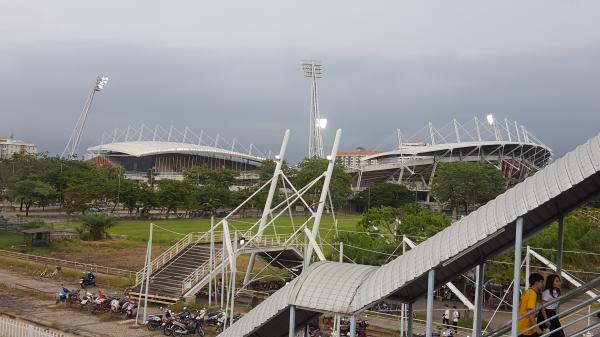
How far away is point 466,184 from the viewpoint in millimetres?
91000

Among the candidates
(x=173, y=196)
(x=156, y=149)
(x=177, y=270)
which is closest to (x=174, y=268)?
(x=177, y=270)

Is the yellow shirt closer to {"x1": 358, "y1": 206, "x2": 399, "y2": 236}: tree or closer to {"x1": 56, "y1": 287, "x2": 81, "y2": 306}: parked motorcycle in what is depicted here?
{"x1": 56, "y1": 287, "x2": 81, "y2": 306}: parked motorcycle

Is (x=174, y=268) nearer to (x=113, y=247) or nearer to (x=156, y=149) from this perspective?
(x=113, y=247)

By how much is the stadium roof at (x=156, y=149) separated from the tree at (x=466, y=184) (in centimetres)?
6111

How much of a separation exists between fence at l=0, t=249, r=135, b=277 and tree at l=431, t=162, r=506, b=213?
63.8 m

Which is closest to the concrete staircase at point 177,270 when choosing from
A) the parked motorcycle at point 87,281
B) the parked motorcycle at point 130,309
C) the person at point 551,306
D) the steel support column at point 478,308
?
the parked motorcycle at point 130,309

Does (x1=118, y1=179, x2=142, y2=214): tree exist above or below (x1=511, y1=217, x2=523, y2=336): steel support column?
above

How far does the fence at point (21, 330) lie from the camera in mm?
19072

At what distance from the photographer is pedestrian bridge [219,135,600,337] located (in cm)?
952

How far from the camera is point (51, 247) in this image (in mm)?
46312

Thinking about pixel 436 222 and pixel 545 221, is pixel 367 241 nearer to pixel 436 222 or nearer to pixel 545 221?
pixel 436 222

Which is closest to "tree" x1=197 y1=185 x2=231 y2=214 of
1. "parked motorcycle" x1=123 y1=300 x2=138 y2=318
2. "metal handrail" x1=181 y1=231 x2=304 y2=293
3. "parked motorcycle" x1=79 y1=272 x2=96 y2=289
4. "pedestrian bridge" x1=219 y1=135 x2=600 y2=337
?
"parked motorcycle" x1=79 y1=272 x2=96 y2=289

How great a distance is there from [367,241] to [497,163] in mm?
103633

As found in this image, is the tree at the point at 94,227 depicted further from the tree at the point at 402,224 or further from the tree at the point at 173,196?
the tree at the point at 402,224
